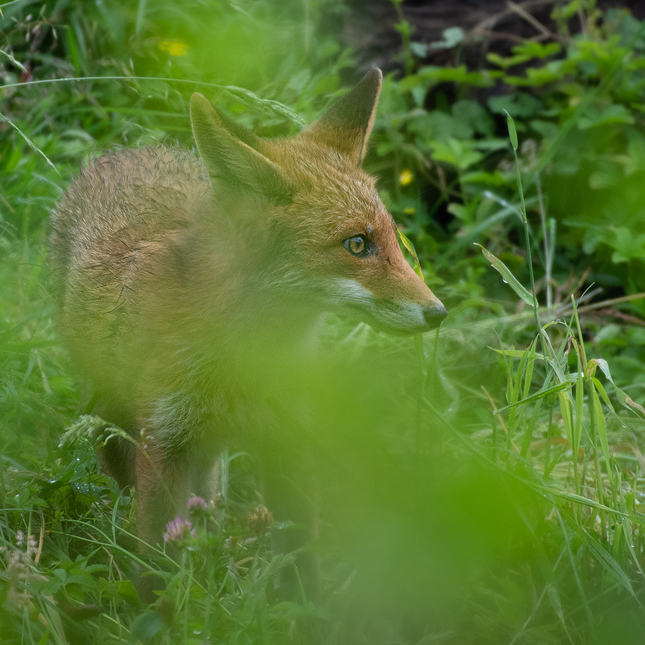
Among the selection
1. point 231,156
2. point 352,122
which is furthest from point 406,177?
point 231,156

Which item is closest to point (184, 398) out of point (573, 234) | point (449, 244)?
point (449, 244)

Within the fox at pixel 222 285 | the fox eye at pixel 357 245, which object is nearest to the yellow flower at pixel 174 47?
the fox at pixel 222 285

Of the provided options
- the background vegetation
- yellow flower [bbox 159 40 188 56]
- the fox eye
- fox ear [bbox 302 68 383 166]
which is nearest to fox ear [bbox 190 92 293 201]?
the fox eye

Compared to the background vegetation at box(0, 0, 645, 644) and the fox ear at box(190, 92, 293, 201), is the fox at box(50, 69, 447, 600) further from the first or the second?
the background vegetation at box(0, 0, 645, 644)

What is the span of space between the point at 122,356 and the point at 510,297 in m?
2.99

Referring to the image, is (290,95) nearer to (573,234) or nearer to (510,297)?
(510,297)

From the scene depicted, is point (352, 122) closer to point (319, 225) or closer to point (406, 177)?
point (319, 225)

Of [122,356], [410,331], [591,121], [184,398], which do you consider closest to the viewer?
[410,331]

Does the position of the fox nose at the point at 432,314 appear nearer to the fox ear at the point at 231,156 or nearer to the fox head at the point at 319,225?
the fox head at the point at 319,225

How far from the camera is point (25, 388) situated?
327 cm

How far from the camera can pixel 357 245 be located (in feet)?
8.11

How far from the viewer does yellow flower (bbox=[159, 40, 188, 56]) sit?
466 cm

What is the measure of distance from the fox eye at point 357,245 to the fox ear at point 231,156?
0.91 ft

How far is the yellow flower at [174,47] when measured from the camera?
4659 mm
